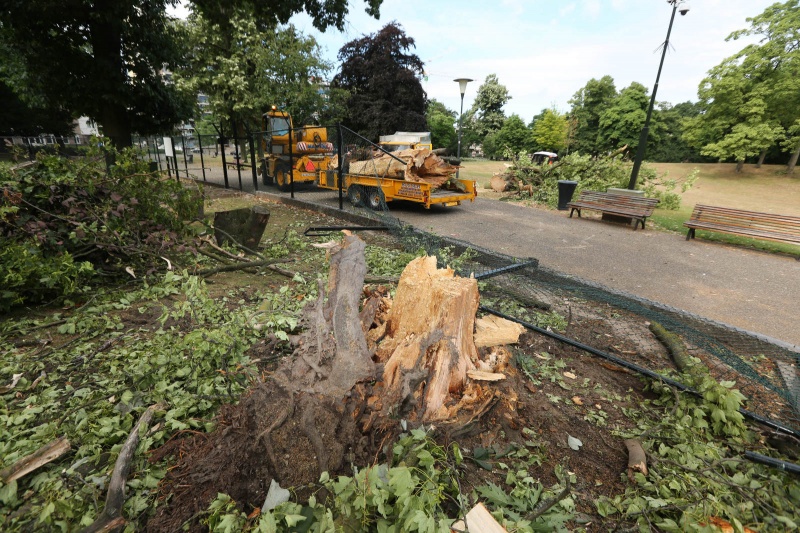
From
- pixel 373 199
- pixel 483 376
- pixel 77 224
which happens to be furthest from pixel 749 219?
pixel 77 224

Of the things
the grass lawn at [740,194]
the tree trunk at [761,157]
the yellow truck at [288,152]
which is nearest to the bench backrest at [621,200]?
the grass lawn at [740,194]

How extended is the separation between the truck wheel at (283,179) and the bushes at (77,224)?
31.0ft

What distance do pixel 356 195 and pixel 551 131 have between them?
129 ft

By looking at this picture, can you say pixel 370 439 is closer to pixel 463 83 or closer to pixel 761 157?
pixel 463 83

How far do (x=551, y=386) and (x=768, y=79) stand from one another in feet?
104

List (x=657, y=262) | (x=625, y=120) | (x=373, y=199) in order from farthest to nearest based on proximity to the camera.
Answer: (x=625, y=120), (x=373, y=199), (x=657, y=262)

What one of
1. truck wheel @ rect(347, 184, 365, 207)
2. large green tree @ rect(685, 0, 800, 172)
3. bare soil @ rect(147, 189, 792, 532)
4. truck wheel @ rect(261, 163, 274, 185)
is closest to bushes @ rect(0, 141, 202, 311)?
bare soil @ rect(147, 189, 792, 532)

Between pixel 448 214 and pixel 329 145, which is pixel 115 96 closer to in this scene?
pixel 329 145

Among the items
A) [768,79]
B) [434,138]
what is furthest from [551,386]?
[434,138]

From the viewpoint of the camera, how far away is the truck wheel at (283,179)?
14910 mm

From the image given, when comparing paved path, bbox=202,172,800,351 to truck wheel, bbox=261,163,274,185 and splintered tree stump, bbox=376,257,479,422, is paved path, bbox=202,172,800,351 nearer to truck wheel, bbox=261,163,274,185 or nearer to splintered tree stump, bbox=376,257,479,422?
splintered tree stump, bbox=376,257,479,422

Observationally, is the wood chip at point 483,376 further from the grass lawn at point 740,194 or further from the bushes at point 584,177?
the bushes at point 584,177

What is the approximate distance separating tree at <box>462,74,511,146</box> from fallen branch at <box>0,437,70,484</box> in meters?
54.8

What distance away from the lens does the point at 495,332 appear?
3.16m
